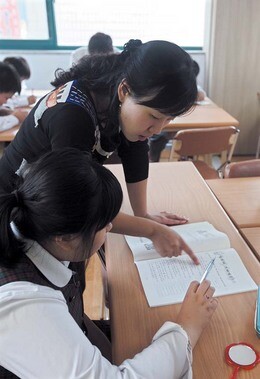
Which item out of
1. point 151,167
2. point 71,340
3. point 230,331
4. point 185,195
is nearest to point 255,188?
point 185,195

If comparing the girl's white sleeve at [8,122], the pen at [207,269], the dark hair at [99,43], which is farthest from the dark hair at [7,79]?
the pen at [207,269]

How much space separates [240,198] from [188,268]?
55 centimetres

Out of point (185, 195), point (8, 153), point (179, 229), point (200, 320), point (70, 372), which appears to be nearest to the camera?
point (70, 372)

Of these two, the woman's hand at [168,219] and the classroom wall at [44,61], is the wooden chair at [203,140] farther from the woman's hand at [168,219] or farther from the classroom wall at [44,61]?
the classroom wall at [44,61]

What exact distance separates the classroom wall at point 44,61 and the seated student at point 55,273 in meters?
3.28

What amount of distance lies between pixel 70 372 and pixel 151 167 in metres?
1.16

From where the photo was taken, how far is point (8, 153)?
0.98m

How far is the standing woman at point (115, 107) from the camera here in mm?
796

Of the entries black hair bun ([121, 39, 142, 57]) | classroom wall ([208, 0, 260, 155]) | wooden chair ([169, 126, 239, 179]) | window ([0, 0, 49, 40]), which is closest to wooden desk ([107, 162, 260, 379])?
black hair bun ([121, 39, 142, 57])

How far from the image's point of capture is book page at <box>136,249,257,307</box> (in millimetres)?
858

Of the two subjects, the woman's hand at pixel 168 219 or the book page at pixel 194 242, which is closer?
the book page at pixel 194 242

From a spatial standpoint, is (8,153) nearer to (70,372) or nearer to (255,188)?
(70,372)

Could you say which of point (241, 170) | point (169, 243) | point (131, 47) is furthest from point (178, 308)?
point (241, 170)

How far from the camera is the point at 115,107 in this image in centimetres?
90
